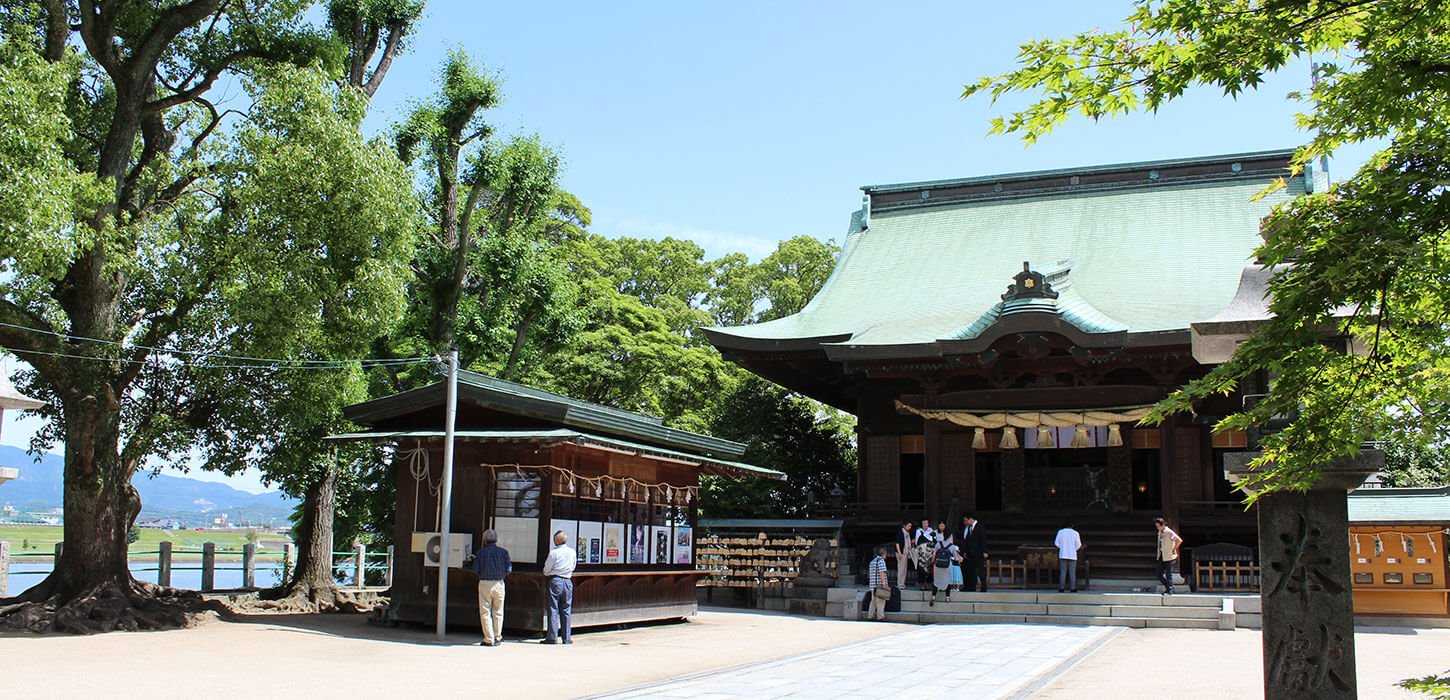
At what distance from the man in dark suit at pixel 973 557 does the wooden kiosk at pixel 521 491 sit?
5938 mm

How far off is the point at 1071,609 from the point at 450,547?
9.71 meters

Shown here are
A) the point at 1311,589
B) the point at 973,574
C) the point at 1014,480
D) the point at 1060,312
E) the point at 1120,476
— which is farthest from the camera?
the point at 1014,480

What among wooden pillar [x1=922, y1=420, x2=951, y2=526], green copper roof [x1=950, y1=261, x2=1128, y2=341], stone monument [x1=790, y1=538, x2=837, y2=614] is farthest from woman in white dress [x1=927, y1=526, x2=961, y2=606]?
green copper roof [x1=950, y1=261, x2=1128, y2=341]

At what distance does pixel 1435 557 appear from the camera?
16.4 metres

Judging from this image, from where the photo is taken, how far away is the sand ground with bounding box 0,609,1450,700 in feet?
28.9

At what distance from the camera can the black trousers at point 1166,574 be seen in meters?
16.9

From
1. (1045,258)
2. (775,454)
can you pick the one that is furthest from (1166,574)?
(775,454)

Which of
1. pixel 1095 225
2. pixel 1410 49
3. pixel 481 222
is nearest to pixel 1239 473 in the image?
pixel 1410 49

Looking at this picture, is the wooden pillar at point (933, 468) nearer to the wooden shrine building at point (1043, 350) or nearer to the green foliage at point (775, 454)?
the wooden shrine building at point (1043, 350)

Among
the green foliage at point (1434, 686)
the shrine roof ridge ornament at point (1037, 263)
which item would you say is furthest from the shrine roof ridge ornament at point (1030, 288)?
the green foliage at point (1434, 686)

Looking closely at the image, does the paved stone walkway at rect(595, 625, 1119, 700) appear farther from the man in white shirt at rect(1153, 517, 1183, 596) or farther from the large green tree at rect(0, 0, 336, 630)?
the large green tree at rect(0, 0, 336, 630)

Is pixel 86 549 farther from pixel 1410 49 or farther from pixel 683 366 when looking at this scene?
pixel 683 366

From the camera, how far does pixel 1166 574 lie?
56.0 feet

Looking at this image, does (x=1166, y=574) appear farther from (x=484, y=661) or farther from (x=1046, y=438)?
(x=484, y=661)
